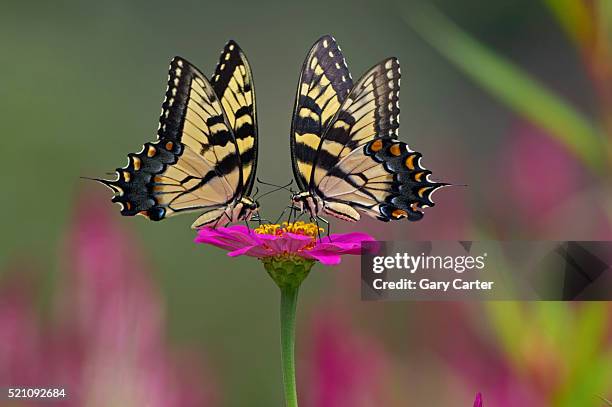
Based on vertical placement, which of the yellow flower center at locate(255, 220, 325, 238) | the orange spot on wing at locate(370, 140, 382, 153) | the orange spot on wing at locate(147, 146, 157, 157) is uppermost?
the orange spot on wing at locate(370, 140, 382, 153)

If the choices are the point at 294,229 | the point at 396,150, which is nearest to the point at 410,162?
the point at 396,150

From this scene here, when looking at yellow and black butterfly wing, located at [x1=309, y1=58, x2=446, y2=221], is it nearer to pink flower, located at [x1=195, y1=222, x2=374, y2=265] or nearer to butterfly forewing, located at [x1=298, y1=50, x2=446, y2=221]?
butterfly forewing, located at [x1=298, y1=50, x2=446, y2=221]

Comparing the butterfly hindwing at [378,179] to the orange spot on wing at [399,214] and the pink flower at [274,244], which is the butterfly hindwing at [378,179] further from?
the pink flower at [274,244]

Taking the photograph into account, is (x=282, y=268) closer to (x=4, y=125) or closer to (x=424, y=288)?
(x=424, y=288)

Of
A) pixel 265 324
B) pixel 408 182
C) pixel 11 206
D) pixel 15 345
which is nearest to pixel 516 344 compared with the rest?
pixel 408 182

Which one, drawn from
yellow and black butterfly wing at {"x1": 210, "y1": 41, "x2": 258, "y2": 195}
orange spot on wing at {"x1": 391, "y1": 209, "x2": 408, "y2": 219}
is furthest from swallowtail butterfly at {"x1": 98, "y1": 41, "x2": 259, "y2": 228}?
orange spot on wing at {"x1": 391, "y1": 209, "x2": 408, "y2": 219}

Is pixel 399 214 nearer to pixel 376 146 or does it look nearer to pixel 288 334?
pixel 376 146

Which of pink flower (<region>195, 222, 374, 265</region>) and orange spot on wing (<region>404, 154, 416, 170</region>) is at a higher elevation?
orange spot on wing (<region>404, 154, 416, 170</region>)
